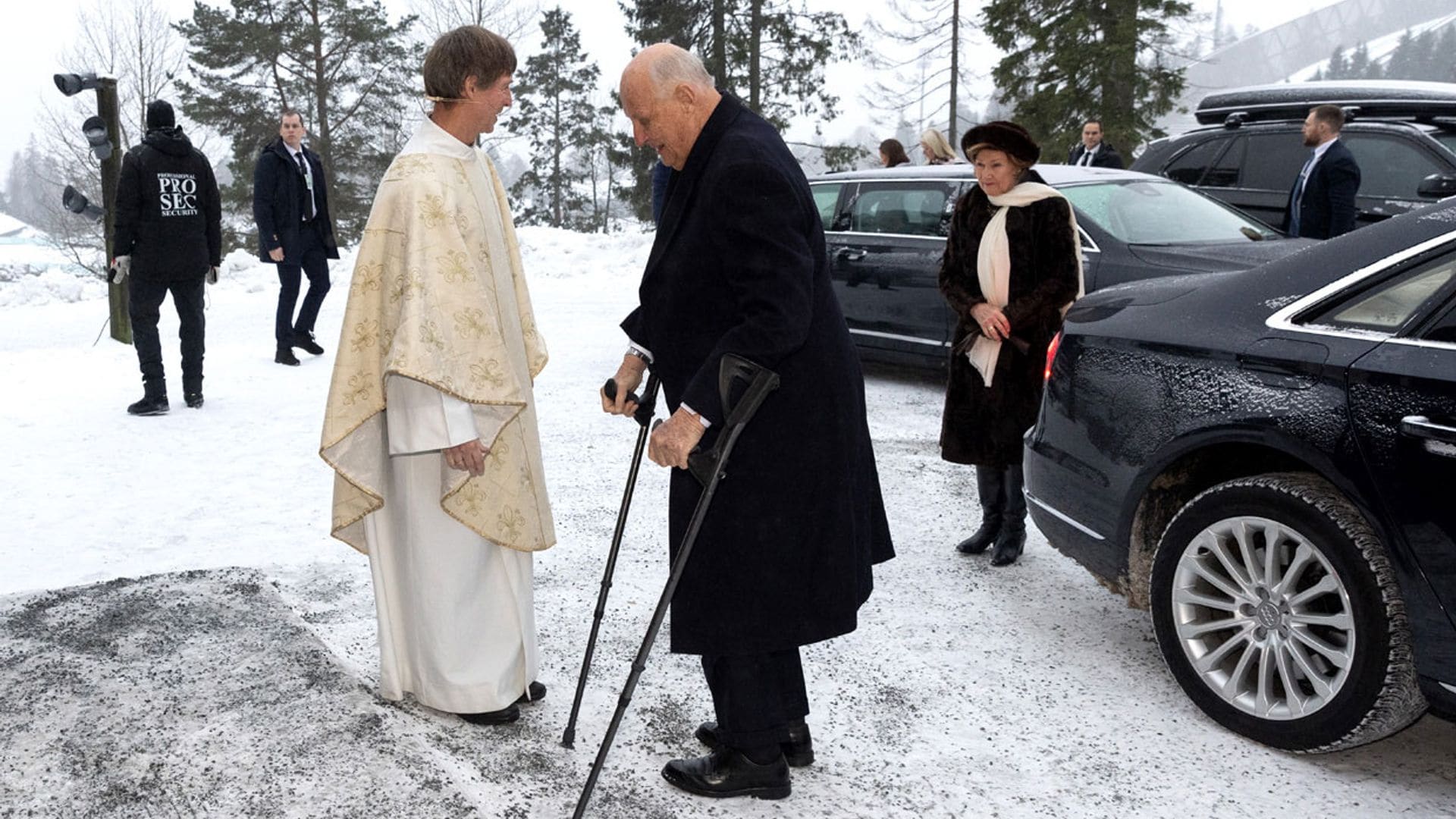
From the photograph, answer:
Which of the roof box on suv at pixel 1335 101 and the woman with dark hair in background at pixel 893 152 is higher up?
the roof box on suv at pixel 1335 101

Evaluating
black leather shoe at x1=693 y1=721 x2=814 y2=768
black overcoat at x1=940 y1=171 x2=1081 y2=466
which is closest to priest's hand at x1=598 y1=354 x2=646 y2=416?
black leather shoe at x1=693 y1=721 x2=814 y2=768

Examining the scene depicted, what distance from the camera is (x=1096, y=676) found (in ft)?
12.8

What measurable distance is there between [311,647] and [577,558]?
134 cm

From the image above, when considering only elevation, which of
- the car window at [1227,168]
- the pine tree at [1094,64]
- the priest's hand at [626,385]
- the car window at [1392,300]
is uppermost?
the pine tree at [1094,64]

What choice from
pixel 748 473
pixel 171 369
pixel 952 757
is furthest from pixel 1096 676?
pixel 171 369

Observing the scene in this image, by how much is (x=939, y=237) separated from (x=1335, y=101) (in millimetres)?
4543

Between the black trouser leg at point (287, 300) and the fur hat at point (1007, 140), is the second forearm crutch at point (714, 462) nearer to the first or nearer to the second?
the fur hat at point (1007, 140)

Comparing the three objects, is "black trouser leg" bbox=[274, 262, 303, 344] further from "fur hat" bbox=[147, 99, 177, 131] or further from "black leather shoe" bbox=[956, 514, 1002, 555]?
"black leather shoe" bbox=[956, 514, 1002, 555]

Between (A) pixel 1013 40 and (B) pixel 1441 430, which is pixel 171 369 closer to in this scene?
(B) pixel 1441 430

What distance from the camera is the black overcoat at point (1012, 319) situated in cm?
475

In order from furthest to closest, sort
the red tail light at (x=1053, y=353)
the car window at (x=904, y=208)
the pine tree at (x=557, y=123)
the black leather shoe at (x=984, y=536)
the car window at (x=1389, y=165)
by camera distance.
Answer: the pine tree at (x=557, y=123), the car window at (x=1389, y=165), the car window at (x=904, y=208), the black leather shoe at (x=984, y=536), the red tail light at (x=1053, y=353)

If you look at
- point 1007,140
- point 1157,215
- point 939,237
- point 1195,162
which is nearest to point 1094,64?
point 1195,162

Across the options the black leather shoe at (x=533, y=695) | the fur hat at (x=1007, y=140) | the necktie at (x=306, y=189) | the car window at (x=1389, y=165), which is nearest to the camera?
the black leather shoe at (x=533, y=695)

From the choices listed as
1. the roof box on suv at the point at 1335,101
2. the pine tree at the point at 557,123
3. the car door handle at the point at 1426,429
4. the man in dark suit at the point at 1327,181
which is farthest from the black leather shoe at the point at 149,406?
the pine tree at the point at 557,123
